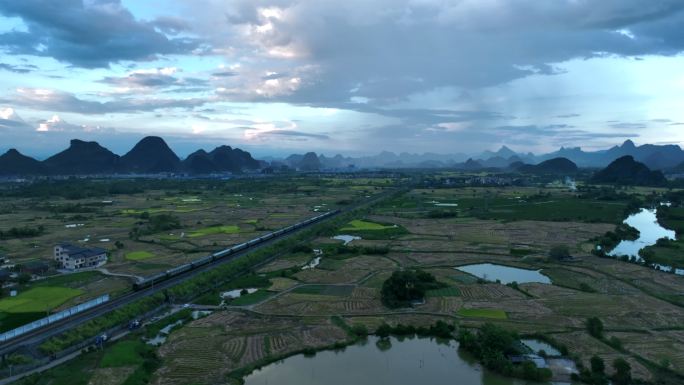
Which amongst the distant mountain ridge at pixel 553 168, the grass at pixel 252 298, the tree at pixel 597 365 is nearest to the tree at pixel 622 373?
the tree at pixel 597 365

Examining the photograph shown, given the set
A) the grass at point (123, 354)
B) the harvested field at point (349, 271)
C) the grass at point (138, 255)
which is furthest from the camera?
the grass at point (138, 255)

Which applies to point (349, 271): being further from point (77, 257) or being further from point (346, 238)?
point (77, 257)

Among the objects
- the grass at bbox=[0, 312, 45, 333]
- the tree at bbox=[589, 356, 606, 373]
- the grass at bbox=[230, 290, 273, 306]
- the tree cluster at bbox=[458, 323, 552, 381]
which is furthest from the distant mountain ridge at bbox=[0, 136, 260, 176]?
the tree at bbox=[589, 356, 606, 373]

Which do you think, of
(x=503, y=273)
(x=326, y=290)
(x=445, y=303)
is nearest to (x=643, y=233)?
(x=503, y=273)

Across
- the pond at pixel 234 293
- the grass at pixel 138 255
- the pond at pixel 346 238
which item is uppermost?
the pond at pixel 346 238

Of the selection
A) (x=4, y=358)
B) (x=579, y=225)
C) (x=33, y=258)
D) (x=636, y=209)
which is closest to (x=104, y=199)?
(x=33, y=258)

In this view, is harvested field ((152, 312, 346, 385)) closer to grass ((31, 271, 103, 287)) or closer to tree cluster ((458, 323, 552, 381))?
tree cluster ((458, 323, 552, 381))

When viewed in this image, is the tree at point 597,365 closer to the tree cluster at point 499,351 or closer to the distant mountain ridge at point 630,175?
the tree cluster at point 499,351
